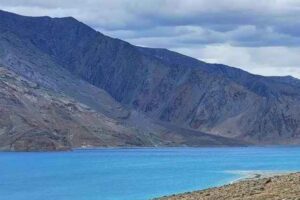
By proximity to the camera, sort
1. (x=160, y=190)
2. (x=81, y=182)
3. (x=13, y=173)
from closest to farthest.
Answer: (x=160, y=190) < (x=81, y=182) < (x=13, y=173)

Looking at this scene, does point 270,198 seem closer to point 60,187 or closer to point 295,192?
point 295,192

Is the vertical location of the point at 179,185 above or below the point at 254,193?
below

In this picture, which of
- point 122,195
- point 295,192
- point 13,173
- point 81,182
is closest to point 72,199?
point 122,195

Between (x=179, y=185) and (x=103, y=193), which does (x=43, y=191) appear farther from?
(x=179, y=185)

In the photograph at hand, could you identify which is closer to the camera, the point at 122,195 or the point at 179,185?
the point at 122,195

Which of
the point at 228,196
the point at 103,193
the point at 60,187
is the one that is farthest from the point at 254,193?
the point at 60,187

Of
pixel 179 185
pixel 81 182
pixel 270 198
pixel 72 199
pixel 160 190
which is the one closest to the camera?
pixel 270 198

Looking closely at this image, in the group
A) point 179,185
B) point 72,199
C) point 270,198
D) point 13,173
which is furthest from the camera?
point 13,173

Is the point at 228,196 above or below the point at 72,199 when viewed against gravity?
above

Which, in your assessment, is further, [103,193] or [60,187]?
[60,187]
